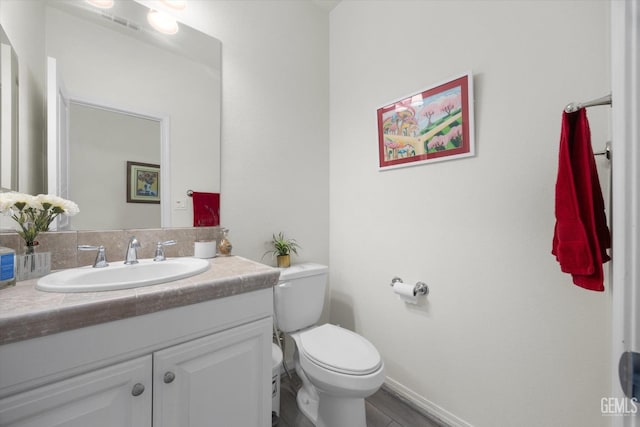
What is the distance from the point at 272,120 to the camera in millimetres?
1701

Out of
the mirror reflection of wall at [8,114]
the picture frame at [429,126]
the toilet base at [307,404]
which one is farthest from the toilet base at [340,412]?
the mirror reflection of wall at [8,114]

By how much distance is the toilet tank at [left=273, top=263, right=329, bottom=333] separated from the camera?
4.75 ft

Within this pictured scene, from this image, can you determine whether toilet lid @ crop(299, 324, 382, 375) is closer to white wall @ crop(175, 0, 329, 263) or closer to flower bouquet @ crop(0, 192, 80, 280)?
white wall @ crop(175, 0, 329, 263)

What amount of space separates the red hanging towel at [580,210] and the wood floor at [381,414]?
1.11m

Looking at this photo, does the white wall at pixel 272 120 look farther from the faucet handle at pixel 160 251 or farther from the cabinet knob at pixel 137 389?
the cabinet knob at pixel 137 389

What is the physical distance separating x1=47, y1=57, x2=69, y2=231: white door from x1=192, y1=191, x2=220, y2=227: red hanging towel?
503 mm

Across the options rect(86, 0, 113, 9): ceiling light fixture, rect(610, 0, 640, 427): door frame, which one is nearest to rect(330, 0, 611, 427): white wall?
rect(610, 0, 640, 427): door frame

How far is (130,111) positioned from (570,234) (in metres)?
1.85

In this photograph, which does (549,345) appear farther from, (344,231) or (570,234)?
(344,231)

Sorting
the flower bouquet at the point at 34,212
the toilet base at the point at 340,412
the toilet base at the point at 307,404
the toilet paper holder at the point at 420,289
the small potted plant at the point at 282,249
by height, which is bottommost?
the toilet base at the point at 307,404

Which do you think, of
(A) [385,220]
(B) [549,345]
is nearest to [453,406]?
(B) [549,345]

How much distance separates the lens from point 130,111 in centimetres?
121

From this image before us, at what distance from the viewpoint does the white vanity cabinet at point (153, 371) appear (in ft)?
1.96

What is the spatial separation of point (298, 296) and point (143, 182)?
1.02 m
